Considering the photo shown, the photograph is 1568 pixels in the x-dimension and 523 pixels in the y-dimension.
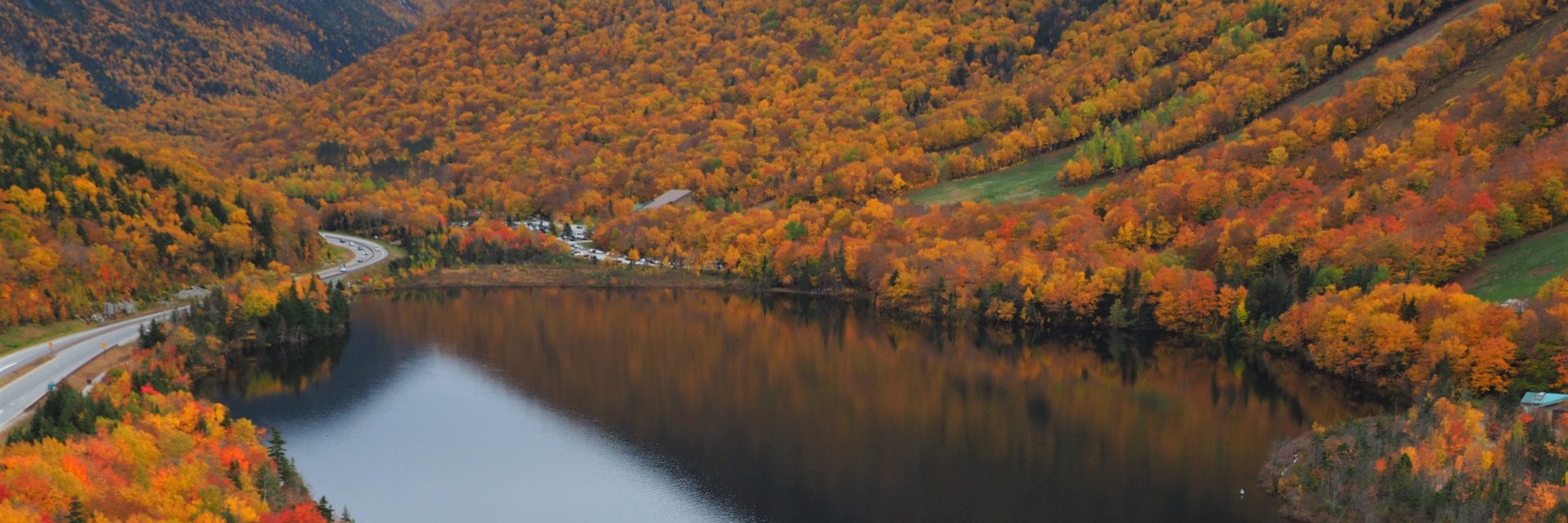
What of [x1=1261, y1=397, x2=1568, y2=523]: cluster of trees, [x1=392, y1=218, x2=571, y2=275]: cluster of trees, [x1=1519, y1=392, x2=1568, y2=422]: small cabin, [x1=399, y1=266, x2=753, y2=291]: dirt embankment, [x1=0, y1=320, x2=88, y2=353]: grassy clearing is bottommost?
[x1=1261, y1=397, x2=1568, y2=523]: cluster of trees

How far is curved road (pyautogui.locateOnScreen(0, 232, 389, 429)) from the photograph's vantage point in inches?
2621

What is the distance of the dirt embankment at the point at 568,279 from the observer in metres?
146

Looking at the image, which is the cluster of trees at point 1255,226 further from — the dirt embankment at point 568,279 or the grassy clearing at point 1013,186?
the grassy clearing at point 1013,186

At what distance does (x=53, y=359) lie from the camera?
260ft

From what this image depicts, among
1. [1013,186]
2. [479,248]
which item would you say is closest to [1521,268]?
[1013,186]

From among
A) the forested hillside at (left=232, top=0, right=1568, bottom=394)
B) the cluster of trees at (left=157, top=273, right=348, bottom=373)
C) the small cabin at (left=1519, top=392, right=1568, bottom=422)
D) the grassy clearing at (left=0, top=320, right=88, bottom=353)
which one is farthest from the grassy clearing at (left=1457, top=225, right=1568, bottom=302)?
the grassy clearing at (left=0, top=320, right=88, bottom=353)

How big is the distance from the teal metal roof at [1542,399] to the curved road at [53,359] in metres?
87.6

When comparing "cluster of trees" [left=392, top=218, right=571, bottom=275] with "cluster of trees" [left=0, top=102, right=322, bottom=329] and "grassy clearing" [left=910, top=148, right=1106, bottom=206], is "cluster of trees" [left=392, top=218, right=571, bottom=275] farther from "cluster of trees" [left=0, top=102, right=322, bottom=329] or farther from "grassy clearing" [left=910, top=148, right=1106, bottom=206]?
"grassy clearing" [left=910, top=148, right=1106, bottom=206]

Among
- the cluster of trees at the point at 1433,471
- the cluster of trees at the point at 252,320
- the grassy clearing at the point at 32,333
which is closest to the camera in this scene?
the cluster of trees at the point at 1433,471

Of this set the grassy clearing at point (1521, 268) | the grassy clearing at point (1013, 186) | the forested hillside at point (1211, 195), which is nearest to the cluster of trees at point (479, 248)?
the forested hillside at point (1211, 195)

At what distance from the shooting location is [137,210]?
11062 centimetres

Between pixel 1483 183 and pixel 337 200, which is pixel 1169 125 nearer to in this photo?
pixel 1483 183

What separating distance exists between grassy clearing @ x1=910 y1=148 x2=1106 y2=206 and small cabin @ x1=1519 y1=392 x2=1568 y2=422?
84784 millimetres

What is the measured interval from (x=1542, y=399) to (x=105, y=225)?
377 ft
